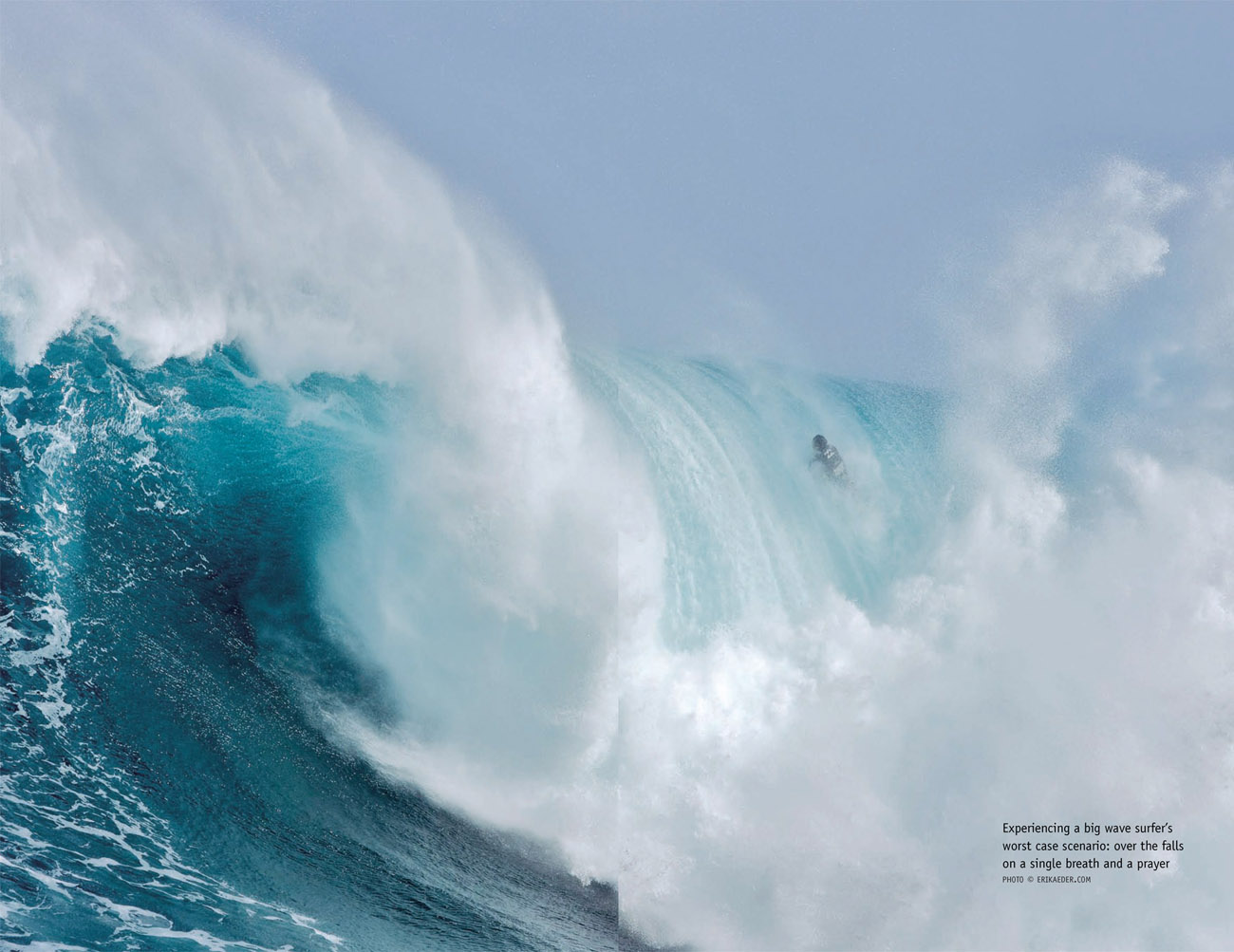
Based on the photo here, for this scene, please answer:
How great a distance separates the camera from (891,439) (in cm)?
1509

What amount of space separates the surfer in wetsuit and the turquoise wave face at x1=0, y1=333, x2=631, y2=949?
23.7 feet

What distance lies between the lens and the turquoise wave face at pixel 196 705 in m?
9.10

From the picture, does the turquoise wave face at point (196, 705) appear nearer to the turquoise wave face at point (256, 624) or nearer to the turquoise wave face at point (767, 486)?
the turquoise wave face at point (256, 624)

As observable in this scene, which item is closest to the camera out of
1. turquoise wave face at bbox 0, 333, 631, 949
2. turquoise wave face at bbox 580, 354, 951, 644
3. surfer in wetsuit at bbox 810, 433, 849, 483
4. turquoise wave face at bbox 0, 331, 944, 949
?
turquoise wave face at bbox 0, 333, 631, 949

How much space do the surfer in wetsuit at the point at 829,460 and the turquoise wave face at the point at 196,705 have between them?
7210mm

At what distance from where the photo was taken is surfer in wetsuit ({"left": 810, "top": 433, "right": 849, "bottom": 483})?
14023 mm

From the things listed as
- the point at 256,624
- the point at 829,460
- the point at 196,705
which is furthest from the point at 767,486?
the point at 196,705

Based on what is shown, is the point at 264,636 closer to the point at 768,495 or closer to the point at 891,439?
the point at 768,495

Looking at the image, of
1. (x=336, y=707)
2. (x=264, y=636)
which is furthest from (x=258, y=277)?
(x=336, y=707)

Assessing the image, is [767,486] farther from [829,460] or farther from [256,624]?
[256,624]

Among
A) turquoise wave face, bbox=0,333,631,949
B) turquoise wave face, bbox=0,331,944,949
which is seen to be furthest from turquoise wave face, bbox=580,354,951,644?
turquoise wave face, bbox=0,333,631,949

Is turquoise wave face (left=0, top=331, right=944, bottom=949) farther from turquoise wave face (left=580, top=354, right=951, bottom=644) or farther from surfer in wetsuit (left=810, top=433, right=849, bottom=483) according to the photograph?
surfer in wetsuit (left=810, top=433, right=849, bottom=483)

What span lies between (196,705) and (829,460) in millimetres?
9832

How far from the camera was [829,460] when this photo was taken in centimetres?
1420
